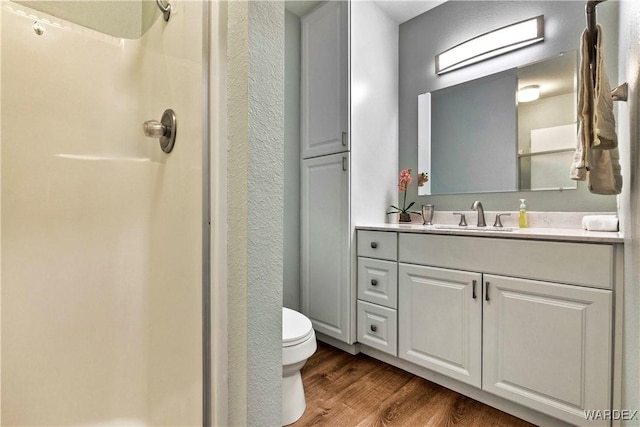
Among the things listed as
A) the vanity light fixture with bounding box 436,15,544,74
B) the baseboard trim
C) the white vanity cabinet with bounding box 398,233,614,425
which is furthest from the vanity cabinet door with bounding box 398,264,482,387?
the vanity light fixture with bounding box 436,15,544,74

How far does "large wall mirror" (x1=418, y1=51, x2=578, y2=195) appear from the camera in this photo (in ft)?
5.34

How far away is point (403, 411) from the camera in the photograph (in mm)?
1380

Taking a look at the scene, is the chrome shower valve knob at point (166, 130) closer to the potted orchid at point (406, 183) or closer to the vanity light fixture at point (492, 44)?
the potted orchid at point (406, 183)

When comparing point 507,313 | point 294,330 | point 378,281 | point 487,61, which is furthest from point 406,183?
point 294,330

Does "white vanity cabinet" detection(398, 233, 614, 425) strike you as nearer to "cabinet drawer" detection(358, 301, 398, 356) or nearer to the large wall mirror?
"cabinet drawer" detection(358, 301, 398, 356)

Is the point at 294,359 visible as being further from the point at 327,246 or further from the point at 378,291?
the point at 327,246

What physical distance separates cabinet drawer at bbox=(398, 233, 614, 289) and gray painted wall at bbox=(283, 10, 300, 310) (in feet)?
2.98

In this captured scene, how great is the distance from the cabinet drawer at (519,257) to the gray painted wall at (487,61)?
0.58 m

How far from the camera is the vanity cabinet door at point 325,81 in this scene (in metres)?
1.95

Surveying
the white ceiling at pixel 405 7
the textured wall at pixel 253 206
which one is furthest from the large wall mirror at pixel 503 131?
the textured wall at pixel 253 206

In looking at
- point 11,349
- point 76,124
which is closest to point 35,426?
point 11,349

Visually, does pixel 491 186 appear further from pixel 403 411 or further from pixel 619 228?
pixel 403 411

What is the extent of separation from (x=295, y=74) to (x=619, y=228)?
215cm

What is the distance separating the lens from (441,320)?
1503 mm
